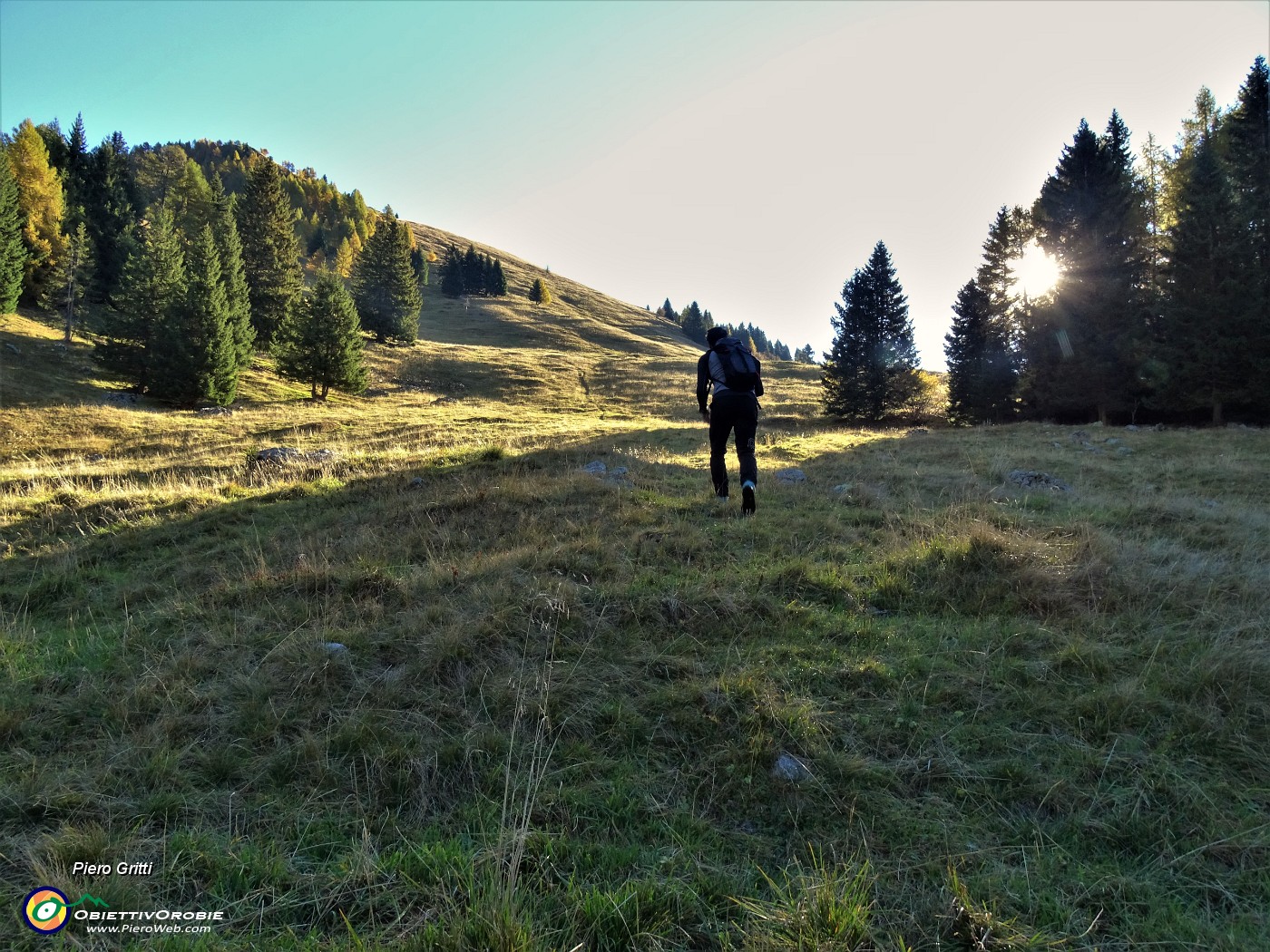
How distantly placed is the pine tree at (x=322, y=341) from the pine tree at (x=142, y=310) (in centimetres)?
673

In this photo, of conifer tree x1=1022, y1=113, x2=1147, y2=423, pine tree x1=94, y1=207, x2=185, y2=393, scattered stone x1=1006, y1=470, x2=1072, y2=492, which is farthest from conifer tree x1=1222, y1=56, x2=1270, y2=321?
pine tree x1=94, y1=207, x2=185, y2=393

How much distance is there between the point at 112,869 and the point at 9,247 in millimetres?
59716

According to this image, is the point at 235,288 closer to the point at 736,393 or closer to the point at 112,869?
the point at 736,393

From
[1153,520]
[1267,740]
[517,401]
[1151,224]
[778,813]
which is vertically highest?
[1151,224]

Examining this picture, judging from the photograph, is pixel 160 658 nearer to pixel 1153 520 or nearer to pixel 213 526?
pixel 213 526

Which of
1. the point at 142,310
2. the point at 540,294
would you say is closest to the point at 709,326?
the point at 540,294

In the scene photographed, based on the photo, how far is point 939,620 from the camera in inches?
171

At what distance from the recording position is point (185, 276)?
1442 inches

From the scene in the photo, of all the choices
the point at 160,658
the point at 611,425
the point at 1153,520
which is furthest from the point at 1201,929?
the point at 611,425

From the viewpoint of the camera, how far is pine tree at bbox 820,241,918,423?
33750 millimetres

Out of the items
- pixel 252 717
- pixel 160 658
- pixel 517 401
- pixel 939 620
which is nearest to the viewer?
pixel 252 717

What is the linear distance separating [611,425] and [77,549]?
2059 centimetres

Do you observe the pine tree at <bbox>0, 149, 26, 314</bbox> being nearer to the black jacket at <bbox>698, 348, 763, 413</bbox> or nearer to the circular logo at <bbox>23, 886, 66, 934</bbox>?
the black jacket at <bbox>698, 348, 763, 413</bbox>

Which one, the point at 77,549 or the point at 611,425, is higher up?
the point at 611,425
